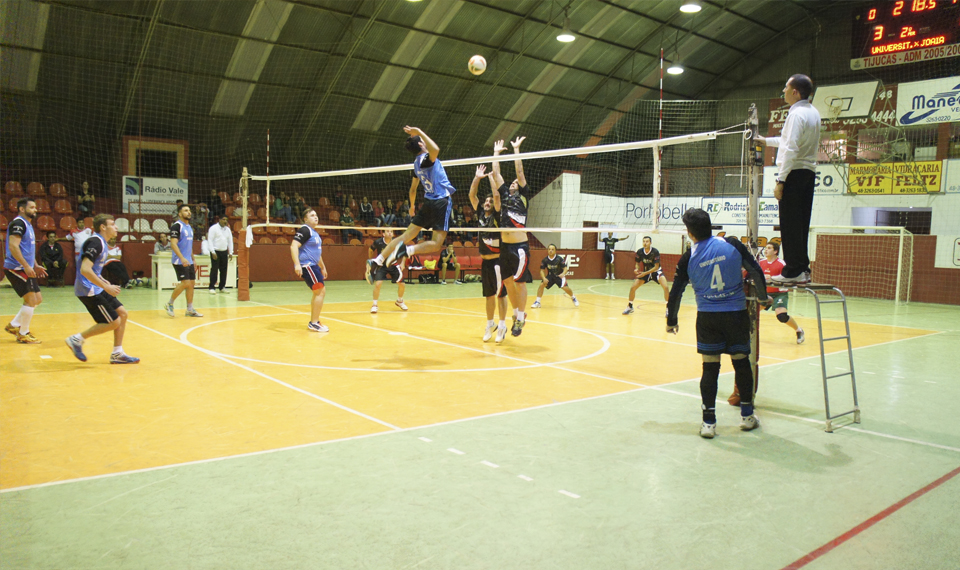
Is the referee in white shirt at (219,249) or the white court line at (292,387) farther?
the referee in white shirt at (219,249)

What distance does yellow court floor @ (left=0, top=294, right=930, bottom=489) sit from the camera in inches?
195

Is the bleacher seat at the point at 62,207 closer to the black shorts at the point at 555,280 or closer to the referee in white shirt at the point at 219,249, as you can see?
the referee in white shirt at the point at 219,249

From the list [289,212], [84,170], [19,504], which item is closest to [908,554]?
[19,504]

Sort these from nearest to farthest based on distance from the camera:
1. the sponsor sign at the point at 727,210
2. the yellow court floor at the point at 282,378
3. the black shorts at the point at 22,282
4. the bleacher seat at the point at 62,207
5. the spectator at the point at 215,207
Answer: the yellow court floor at the point at 282,378 < the black shorts at the point at 22,282 < the bleacher seat at the point at 62,207 < the spectator at the point at 215,207 < the sponsor sign at the point at 727,210

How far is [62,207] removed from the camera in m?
20.2

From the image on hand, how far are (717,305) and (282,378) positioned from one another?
451 cm

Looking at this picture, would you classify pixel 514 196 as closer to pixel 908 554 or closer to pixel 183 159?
pixel 908 554

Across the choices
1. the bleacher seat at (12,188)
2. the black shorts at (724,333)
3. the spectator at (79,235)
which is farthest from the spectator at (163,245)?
the black shorts at (724,333)

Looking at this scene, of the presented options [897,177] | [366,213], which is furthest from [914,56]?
[366,213]

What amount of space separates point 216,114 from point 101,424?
65.0 feet

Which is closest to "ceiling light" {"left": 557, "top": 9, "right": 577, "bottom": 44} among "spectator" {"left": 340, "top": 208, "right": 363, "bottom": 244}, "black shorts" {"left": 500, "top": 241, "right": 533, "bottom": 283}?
"spectator" {"left": 340, "top": 208, "right": 363, "bottom": 244}

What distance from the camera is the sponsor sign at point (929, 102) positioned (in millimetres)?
21078

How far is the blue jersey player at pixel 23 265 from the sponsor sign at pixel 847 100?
23482mm

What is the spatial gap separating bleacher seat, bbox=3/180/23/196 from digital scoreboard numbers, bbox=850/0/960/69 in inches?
1082
